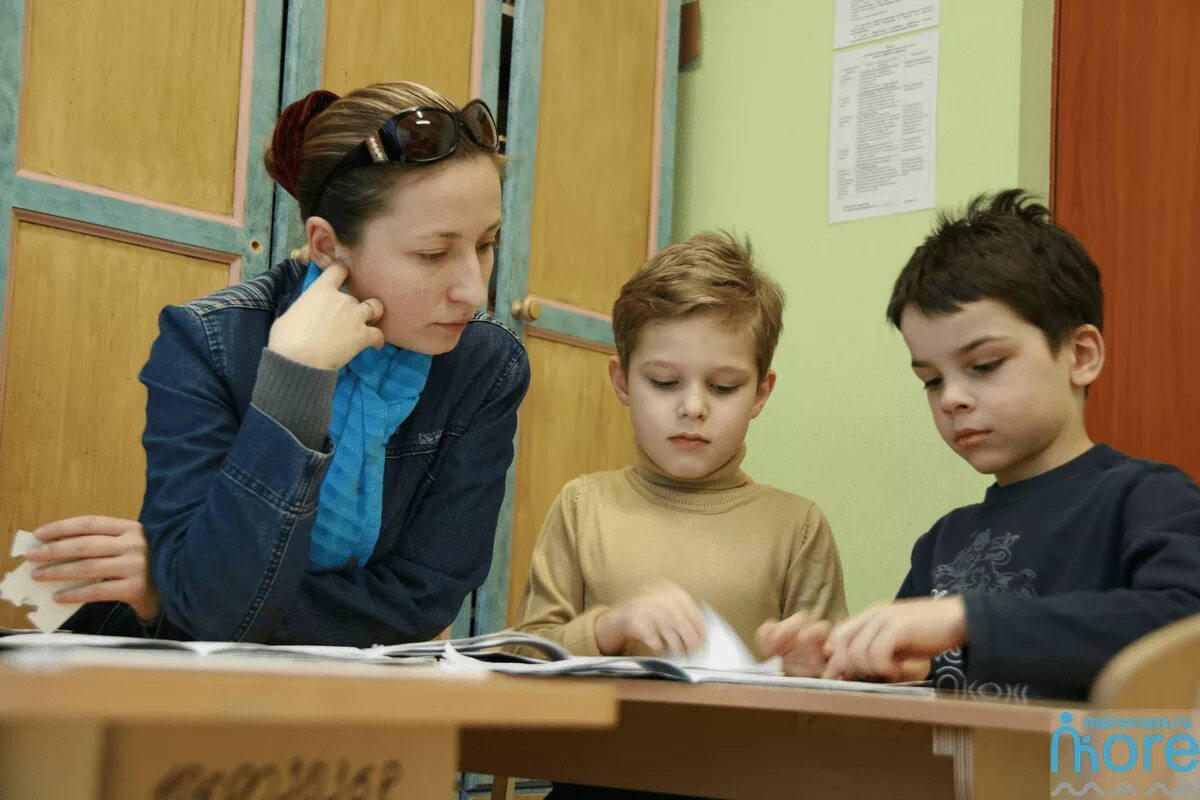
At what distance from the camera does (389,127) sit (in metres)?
1.31

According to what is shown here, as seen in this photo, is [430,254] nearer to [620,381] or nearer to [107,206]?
[620,381]

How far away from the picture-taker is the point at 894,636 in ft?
3.14

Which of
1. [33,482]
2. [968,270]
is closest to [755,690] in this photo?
[968,270]

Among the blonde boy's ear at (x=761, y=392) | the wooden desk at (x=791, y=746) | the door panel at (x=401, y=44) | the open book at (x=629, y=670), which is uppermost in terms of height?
the door panel at (x=401, y=44)

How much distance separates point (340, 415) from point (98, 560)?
1.04 feet

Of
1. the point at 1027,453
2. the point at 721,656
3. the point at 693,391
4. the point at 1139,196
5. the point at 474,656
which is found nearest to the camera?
the point at 474,656

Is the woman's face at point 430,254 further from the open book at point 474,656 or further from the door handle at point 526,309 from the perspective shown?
the door handle at point 526,309

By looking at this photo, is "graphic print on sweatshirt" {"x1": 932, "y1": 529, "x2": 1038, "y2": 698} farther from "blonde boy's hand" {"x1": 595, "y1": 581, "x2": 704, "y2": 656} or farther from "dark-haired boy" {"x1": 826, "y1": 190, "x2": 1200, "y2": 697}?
"blonde boy's hand" {"x1": 595, "y1": 581, "x2": 704, "y2": 656}

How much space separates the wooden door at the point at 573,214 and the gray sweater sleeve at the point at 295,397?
4.50 feet

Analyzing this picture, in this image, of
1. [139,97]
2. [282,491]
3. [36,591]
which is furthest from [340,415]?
[139,97]

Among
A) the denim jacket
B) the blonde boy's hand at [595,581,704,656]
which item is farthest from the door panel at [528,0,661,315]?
the blonde boy's hand at [595,581,704,656]

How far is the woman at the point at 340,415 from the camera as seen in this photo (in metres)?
1.09

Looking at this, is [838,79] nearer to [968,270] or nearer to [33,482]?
[968,270]

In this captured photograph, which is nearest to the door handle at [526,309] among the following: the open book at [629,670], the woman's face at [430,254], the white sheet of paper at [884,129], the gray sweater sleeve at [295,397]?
the white sheet of paper at [884,129]
